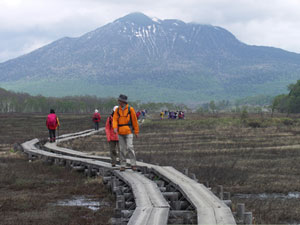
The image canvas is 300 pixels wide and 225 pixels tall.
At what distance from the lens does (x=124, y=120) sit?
1293cm

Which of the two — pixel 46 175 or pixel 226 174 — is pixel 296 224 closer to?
pixel 226 174

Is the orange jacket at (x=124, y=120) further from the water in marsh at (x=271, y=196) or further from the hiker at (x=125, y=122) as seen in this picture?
the water in marsh at (x=271, y=196)

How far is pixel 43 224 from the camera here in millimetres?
8914

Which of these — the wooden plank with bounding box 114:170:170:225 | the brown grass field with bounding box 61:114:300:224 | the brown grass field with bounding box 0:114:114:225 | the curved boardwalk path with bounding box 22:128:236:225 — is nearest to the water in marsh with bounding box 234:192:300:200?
the brown grass field with bounding box 61:114:300:224

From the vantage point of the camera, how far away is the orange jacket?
12859mm

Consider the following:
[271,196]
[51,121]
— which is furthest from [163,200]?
[51,121]

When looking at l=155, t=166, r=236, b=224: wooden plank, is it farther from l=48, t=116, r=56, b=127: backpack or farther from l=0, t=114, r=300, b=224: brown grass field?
l=48, t=116, r=56, b=127: backpack

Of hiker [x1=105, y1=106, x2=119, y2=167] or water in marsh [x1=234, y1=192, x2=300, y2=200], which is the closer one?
water in marsh [x1=234, y1=192, x2=300, y2=200]

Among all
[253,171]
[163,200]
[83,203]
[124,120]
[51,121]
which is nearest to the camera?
[163,200]

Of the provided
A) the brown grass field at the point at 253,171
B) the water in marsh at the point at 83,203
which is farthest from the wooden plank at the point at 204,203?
the water in marsh at the point at 83,203

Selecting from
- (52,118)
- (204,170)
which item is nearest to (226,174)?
(204,170)

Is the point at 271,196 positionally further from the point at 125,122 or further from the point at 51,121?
the point at 51,121

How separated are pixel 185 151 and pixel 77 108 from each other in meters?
145

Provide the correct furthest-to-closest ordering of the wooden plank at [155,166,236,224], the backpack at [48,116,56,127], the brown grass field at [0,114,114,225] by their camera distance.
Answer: the backpack at [48,116,56,127]
the brown grass field at [0,114,114,225]
the wooden plank at [155,166,236,224]
